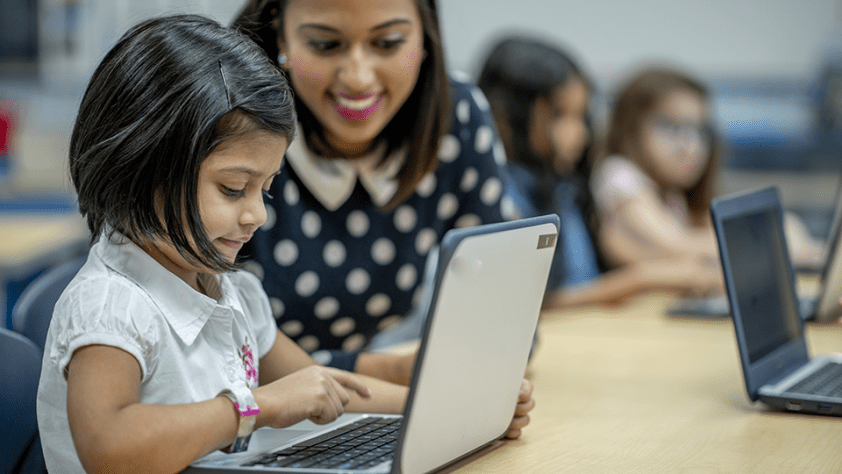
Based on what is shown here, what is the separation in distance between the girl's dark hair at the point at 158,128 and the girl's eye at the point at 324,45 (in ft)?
0.92

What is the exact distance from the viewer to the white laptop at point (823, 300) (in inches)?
Answer: 55.4

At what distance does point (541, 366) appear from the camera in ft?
4.28

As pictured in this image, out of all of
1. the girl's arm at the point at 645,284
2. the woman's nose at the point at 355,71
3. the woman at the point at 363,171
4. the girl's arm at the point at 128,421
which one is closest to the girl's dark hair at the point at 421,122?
the woman at the point at 363,171

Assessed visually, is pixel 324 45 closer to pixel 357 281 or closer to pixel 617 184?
pixel 357 281

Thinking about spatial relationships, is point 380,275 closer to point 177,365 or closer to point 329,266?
point 329,266

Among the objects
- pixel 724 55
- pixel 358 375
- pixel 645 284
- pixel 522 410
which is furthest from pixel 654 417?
pixel 724 55

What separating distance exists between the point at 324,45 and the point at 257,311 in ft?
1.09

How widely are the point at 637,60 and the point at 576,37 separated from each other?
0.28 meters

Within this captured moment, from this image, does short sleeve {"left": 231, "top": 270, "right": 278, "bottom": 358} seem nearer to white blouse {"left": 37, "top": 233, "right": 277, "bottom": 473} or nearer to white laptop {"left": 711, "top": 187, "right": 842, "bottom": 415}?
white blouse {"left": 37, "top": 233, "right": 277, "bottom": 473}

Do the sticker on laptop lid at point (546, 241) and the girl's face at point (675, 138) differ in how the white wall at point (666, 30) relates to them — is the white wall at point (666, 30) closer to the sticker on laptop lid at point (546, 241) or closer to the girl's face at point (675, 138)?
the girl's face at point (675, 138)

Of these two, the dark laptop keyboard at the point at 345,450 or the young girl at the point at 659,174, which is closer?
the dark laptop keyboard at the point at 345,450

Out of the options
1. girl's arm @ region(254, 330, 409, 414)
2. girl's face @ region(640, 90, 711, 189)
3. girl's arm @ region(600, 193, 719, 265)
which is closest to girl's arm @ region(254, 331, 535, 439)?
girl's arm @ region(254, 330, 409, 414)

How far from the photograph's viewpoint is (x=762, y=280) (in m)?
1.14

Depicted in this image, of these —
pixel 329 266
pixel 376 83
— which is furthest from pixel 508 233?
pixel 329 266
